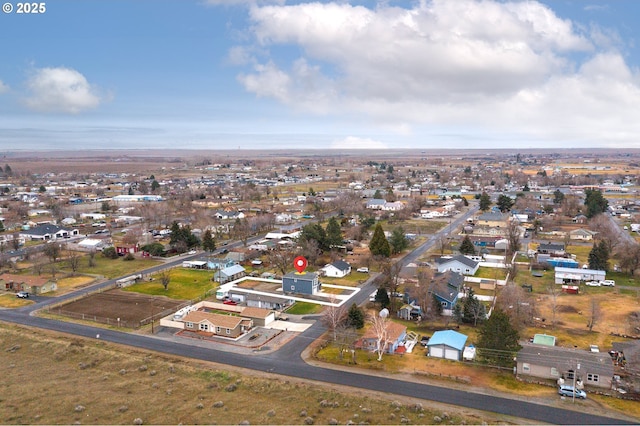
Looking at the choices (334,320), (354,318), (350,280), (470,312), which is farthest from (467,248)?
(334,320)

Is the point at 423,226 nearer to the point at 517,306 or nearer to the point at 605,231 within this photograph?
the point at 605,231

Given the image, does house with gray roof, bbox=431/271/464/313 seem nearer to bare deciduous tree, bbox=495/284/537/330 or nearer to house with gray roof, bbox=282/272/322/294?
bare deciduous tree, bbox=495/284/537/330

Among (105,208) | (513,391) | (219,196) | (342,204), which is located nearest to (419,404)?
(513,391)

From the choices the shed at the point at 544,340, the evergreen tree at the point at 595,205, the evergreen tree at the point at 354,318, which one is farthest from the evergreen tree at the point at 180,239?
the evergreen tree at the point at 595,205

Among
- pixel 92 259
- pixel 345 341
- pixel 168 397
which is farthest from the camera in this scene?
pixel 92 259

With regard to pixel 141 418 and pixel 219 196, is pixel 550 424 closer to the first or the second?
pixel 141 418

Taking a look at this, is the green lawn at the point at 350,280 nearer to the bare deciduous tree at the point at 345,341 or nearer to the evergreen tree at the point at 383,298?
the evergreen tree at the point at 383,298
